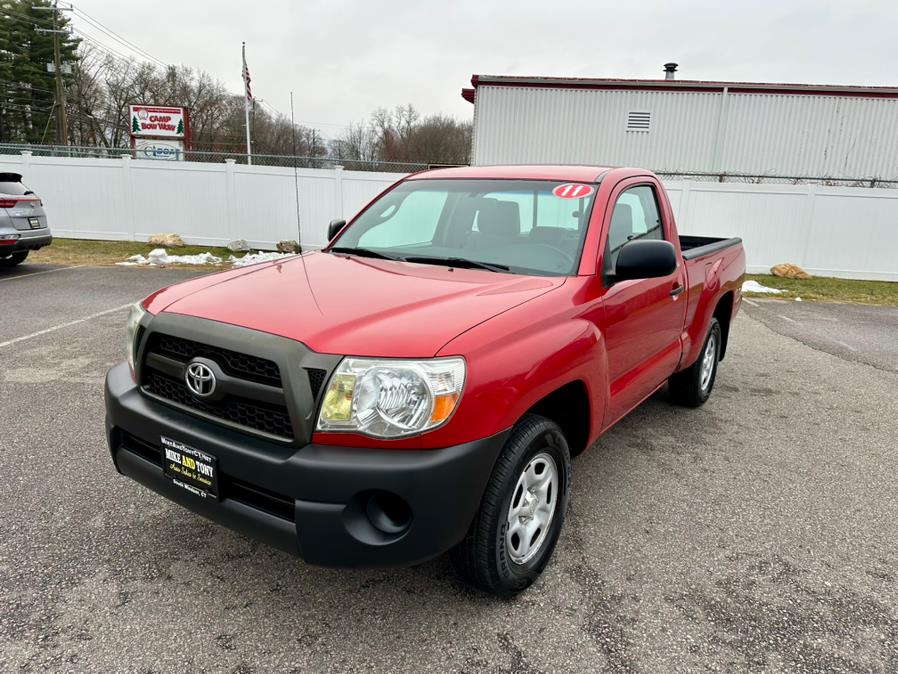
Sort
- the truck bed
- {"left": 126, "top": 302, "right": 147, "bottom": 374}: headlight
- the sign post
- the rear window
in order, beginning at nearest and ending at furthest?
{"left": 126, "top": 302, "right": 147, "bottom": 374}: headlight < the truck bed < the rear window < the sign post

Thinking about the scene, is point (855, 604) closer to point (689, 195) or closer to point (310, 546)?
point (310, 546)

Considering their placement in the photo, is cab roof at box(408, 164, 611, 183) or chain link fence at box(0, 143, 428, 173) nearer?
cab roof at box(408, 164, 611, 183)

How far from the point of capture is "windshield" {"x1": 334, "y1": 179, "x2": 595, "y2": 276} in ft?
9.85

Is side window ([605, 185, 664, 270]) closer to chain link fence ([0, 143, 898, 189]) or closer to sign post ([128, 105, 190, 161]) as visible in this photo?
chain link fence ([0, 143, 898, 189])

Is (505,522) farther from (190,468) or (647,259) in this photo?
(647,259)

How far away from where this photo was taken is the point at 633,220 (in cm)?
356

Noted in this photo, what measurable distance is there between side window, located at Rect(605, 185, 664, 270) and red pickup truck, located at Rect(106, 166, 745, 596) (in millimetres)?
51

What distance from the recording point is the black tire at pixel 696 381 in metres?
4.60

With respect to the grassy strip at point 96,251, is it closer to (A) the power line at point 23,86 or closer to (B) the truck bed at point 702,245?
(B) the truck bed at point 702,245

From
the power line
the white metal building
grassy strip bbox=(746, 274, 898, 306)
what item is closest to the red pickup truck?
grassy strip bbox=(746, 274, 898, 306)

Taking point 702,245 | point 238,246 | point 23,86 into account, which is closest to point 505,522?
point 702,245

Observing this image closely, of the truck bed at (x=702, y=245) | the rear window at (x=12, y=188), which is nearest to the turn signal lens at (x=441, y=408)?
the truck bed at (x=702, y=245)

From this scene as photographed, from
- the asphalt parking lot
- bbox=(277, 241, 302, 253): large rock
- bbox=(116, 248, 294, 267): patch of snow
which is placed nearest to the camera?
the asphalt parking lot

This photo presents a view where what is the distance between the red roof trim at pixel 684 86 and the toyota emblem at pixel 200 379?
1801 cm
